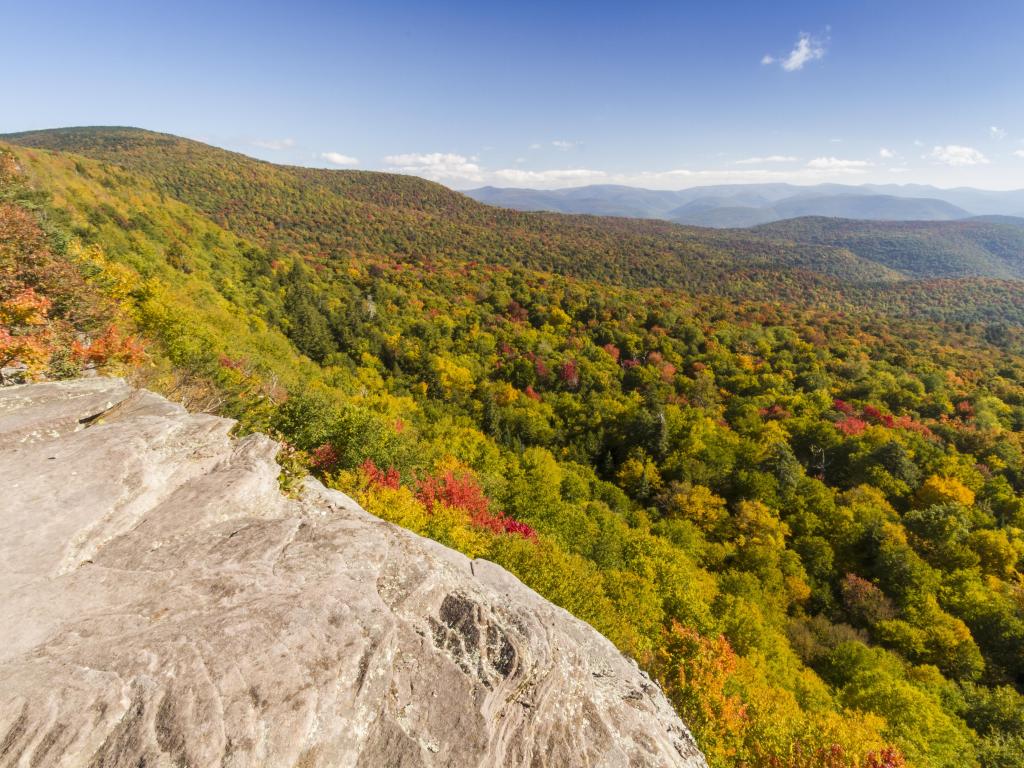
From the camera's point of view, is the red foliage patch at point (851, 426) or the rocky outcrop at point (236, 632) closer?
the rocky outcrop at point (236, 632)

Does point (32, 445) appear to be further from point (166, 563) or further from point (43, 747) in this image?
point (43, 747)

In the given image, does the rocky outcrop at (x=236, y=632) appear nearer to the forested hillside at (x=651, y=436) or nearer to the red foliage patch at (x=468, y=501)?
the forested hillside at (x=651, y=436)

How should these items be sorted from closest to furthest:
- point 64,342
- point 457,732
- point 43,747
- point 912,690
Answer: point 43,747 < point 457,732 < point 64,342 < point 912,690

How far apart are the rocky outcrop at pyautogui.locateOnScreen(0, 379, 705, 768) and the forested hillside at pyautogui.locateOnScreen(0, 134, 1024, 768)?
4249mm

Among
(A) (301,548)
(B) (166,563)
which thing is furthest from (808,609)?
(B) (166,563)

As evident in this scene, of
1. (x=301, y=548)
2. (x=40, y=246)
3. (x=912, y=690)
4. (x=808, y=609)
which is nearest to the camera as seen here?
(x=301, y=548)

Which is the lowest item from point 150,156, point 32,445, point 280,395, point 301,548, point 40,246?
point 280,395

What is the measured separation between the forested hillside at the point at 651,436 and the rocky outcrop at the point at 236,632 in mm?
4249

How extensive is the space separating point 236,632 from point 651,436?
2344 inches

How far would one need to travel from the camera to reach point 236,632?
9.21 metres

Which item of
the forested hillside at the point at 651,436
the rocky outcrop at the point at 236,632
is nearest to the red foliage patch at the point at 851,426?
the forested hillside at the point at 651,436

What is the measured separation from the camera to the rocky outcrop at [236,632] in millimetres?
7730

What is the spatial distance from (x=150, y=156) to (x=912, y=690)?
20490cm

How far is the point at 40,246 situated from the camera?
2075cm
